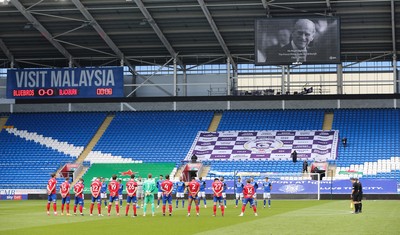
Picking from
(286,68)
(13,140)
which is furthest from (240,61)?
(13,140)

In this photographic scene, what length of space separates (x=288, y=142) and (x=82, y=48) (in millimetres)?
18009

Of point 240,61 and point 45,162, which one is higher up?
point 240,61

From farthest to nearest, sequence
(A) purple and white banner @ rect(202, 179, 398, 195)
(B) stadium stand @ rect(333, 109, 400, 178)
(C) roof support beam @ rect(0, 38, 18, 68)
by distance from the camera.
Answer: (C) roof support beam @ rect(0, 38, 18, 68) < (B) stadium stand @ rect(333, 109, 400, 178) < (A) purple and white banner @ rect(202, 179, 398, 195)

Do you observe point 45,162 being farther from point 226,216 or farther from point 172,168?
point 226,216

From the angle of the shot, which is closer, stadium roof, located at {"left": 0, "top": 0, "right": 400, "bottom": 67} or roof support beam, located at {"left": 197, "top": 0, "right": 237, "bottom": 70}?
roof support beam, located at {"left": 197, "top": 0, "right": 237, "bottom": 70}

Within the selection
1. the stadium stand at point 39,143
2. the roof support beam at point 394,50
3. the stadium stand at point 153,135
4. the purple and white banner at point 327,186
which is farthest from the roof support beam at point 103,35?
the roof support beam at point 394,50

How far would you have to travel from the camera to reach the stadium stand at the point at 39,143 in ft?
208

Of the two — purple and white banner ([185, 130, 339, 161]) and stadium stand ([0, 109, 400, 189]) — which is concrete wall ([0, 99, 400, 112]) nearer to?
stadium stand ([0, 109, 400, 189])

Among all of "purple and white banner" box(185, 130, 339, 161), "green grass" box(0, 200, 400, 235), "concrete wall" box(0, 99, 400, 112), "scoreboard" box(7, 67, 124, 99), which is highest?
"scoreboard" box(7, 67, 124, 99)

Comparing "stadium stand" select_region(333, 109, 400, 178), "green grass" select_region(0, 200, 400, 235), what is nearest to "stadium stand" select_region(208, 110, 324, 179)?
"stadium stand" select_region(333, 109, 400, 178)

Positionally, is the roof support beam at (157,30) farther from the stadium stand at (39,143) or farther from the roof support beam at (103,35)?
the stadium stand at (39,143)

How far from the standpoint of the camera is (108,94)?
65.9 metres

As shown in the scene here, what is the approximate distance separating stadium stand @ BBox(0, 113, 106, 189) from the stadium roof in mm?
4799

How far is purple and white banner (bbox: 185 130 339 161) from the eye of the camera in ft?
207
